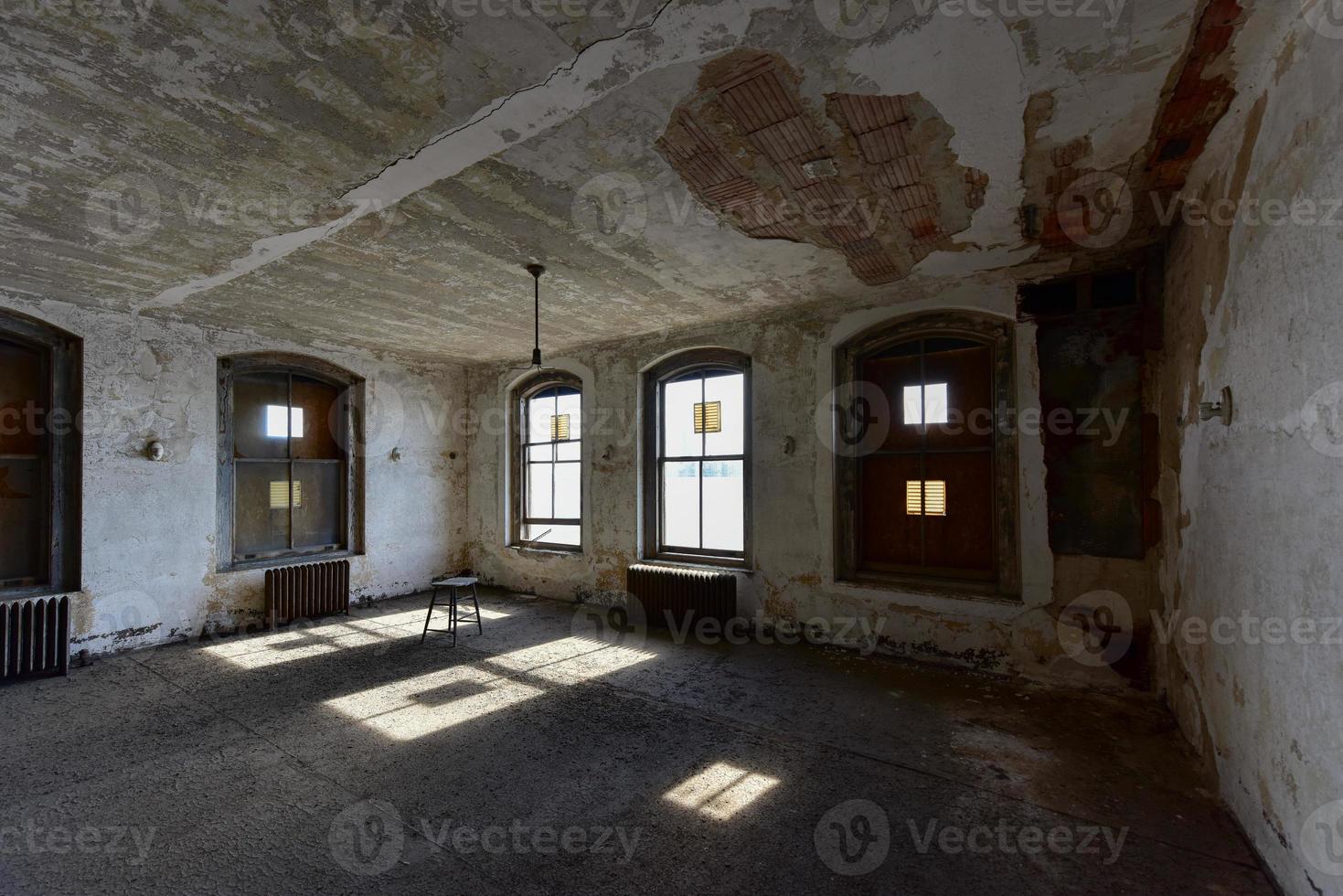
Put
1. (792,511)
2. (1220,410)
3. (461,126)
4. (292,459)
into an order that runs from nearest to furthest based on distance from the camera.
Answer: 1. (461,126)
2. (1220,410)
3. (792,511)
4. (292,459)

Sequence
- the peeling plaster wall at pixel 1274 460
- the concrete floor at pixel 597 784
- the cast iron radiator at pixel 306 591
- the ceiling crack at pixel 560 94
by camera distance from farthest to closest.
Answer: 1. the cast iron radiator at pixel 306 591
2. the concrete floor at pixel 597 784
3. the ceiling crack at pixel 560 94
4. the peeling plaster wall at pixel 1274 460

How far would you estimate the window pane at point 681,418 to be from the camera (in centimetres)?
573

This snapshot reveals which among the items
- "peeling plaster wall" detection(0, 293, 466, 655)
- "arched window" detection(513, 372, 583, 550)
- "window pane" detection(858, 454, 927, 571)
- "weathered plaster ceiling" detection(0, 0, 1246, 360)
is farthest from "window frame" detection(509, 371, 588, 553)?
"window pane" detection(858, 454, 927, 571)

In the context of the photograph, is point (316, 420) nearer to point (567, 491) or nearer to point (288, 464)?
point (288, 464)

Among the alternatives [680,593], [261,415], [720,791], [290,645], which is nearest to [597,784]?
[720,791]

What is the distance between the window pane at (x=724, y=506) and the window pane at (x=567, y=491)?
1.70 metres

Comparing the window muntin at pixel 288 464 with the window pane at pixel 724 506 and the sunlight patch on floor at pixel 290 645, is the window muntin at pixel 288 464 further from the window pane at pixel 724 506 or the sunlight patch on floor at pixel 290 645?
the window pane at pixel 724 506

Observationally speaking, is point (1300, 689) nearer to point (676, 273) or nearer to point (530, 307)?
point (676, 273)

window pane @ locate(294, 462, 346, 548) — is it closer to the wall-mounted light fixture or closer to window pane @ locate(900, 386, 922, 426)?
window pane @ locate(900, 386, 922, 426)

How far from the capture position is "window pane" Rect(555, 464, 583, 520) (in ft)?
21.9

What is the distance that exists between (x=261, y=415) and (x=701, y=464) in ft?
14.2

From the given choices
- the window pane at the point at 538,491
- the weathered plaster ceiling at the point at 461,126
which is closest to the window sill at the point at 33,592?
the weathered plaster ceiling at the point at 461,126

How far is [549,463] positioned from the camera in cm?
690

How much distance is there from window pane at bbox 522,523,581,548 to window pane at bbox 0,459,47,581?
4.00 m
